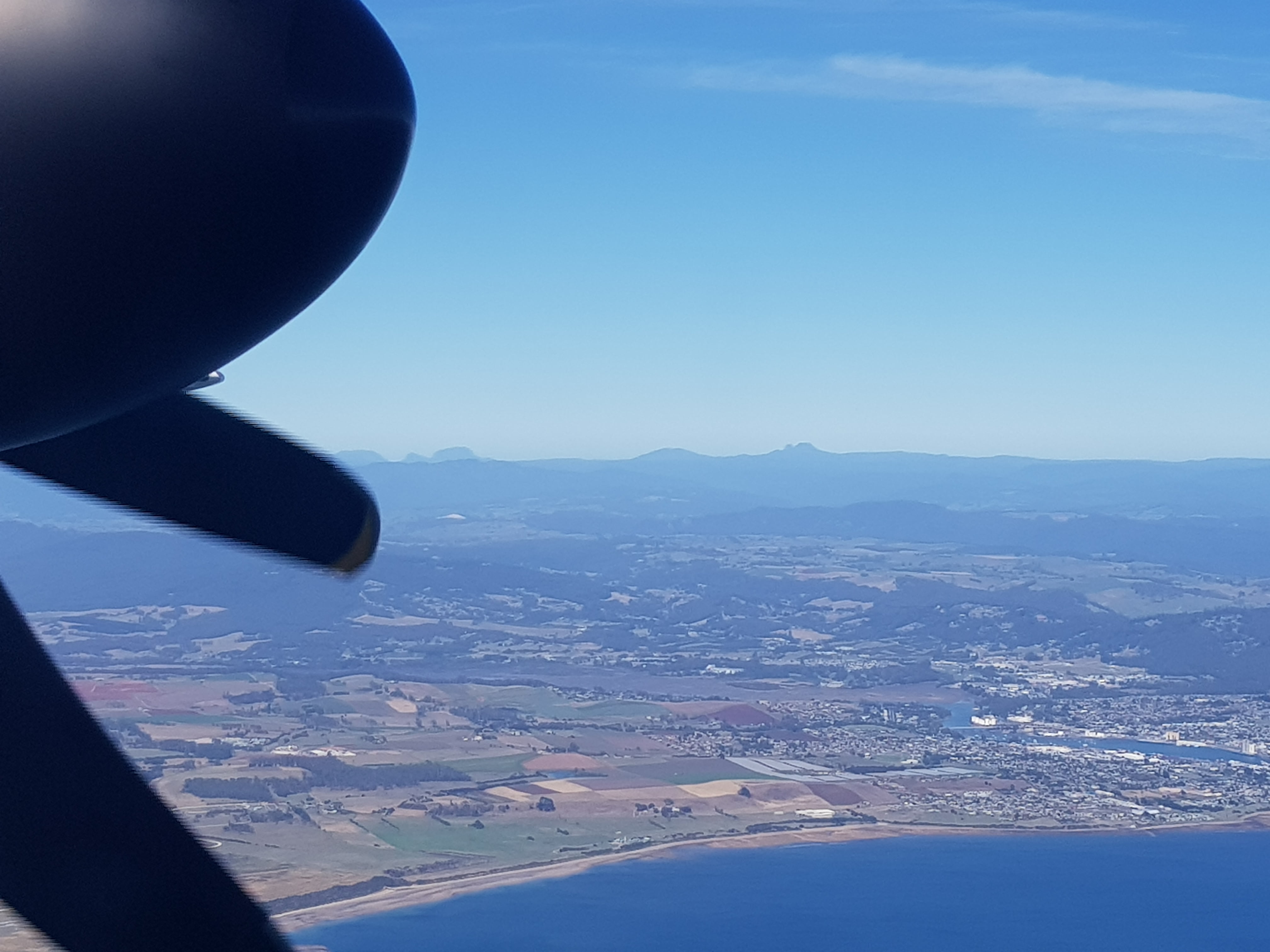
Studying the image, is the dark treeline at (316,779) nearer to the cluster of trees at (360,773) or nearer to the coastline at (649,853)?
the cluster of trees at (360,773)

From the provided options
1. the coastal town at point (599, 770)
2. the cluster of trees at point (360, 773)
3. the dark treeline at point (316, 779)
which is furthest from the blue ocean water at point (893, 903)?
the cluster of trees at point (360, 773)

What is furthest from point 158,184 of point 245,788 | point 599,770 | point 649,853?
point 599,770

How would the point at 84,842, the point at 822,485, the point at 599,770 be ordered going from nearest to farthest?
the point at 84,842 → the point at 599,770 → the point at 822,485

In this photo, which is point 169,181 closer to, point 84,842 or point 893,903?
point 84,842

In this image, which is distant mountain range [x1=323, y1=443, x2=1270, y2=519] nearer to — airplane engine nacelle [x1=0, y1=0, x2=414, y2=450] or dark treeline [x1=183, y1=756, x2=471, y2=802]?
dark treeline [x1=183, y1=756, x2=471, y2=802]

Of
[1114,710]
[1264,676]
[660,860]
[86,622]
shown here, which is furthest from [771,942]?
[1264,676]

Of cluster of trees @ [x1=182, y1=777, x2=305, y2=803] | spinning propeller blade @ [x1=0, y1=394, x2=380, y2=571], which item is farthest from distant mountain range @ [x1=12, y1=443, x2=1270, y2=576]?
spinning propeller blade @ [x1=0, y1=394, x2=380, y2=571]
